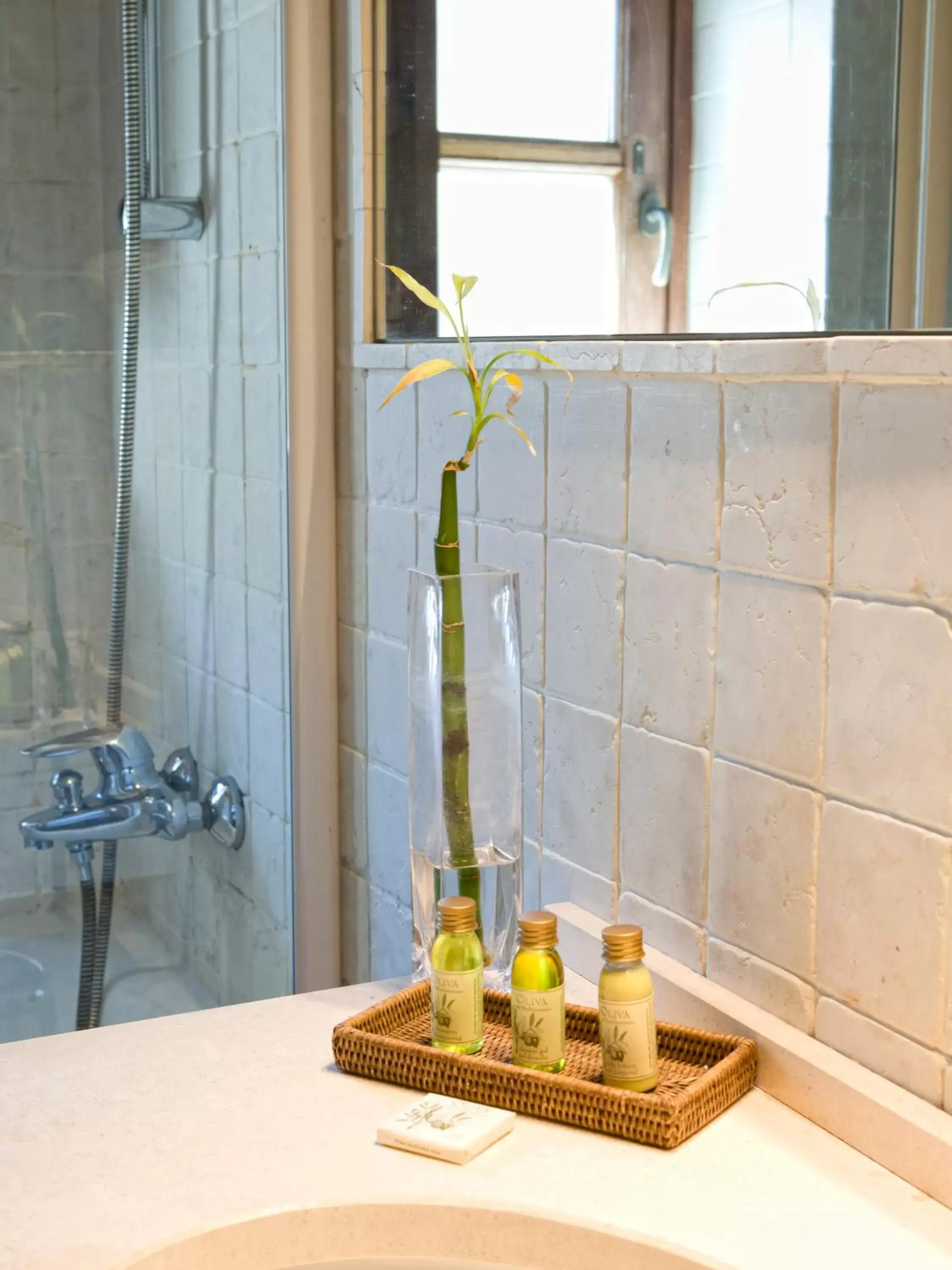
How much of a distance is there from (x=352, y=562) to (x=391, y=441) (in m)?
0.17

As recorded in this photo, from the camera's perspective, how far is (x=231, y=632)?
167 cm

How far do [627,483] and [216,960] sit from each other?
83cm

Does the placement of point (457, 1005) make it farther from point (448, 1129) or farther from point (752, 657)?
point (752, 657)

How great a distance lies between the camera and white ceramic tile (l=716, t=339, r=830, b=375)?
932 millimetres

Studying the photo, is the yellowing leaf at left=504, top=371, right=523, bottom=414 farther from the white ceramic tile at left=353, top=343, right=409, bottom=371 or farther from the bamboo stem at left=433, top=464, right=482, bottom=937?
the white ceramic tile at left=353, top=343, right=409, bottom=371

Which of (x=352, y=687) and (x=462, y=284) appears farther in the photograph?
(x=352, y=687)

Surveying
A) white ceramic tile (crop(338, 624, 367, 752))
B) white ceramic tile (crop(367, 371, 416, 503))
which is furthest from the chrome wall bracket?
white ceramic tile (crop(338, 624, 367, 752))

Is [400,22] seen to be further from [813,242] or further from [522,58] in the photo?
[813,242]

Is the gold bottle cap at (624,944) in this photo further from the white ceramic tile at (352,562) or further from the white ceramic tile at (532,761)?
the white ceramic tile at (352,562)

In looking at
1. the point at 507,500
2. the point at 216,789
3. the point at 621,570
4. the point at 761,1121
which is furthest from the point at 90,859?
the point at 761,1121

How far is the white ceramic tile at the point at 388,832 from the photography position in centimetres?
156

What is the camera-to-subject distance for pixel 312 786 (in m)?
1.70

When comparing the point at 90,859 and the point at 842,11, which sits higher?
the point at 842,11

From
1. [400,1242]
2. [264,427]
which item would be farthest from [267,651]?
Answer: [400,1242]
